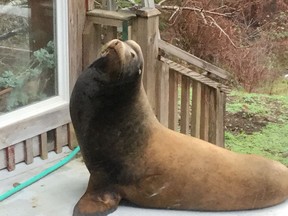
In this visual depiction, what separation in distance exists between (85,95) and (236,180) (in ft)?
2.74

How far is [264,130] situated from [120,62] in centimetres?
430

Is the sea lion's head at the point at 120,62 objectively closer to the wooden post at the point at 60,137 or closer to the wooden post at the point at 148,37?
the wooden post at the point at 148,37

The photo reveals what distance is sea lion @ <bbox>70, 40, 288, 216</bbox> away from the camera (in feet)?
10.2

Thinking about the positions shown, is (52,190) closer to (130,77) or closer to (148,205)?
(148,205)

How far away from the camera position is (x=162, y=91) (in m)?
4.20

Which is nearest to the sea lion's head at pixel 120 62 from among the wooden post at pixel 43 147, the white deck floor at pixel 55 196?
the white deck floor at pixel 55 196

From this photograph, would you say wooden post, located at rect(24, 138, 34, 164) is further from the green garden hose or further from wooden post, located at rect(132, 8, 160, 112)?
wooden post, located at rect(132, 8, 160, 112)

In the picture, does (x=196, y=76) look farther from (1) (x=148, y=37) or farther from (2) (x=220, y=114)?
(1) (x=148, y=37)

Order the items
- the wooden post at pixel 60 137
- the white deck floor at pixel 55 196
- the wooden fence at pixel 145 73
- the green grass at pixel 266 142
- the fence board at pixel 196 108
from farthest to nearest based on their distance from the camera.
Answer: the green grass at pixel 266 142 < the fence board at pixel 196 108 < the wooden post at pixel 60 137 < the wooden fence at pixel 145 73 < the white deck floor at pixel 55 196

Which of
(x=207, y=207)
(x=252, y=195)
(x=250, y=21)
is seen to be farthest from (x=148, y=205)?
(x=250, y=21)

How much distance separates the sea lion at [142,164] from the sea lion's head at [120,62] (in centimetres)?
2

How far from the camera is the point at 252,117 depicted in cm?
742

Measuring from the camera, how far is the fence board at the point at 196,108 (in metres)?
4.39

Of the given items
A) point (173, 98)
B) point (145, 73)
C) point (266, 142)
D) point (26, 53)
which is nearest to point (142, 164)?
point (145, 73)
